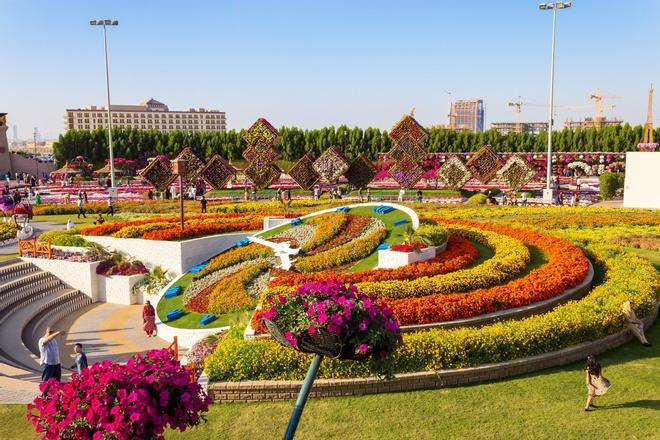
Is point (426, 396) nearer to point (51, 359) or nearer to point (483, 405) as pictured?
point (483, 405)

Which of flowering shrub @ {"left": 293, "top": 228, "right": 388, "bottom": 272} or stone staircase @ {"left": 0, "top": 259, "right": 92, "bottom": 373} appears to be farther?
flowering shrub @ {"left": 293, "top": 228, "right": 388, "bottom": 272}

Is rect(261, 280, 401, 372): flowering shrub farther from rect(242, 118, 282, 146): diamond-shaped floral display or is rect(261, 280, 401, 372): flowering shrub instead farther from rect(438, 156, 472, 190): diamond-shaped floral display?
rect(438, 156, 472, 190): diamond-shaped floral display

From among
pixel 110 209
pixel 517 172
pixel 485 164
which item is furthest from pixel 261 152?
pixel 517 172

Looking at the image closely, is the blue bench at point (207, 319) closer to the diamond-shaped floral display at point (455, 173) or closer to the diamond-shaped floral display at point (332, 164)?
the diamond-shaped floral display at point (332, 164)

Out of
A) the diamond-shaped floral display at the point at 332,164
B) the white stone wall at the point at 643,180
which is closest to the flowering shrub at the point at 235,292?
the white stone wall at the point at 643,180

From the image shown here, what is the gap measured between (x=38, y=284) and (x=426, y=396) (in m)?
14.7

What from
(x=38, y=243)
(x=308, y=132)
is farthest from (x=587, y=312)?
(x=308, y=132)

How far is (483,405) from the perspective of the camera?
359 inches

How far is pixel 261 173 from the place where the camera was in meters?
44.5

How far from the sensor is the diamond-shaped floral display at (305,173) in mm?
46594

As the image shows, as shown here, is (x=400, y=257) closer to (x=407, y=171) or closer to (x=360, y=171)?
(x=407, y=171)

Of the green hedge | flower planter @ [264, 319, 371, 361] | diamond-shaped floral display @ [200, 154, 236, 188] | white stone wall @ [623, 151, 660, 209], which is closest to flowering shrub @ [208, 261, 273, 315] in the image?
the green hedge

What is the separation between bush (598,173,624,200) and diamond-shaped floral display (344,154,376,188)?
1683cm

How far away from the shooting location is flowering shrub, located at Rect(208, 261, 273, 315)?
14.9 m
